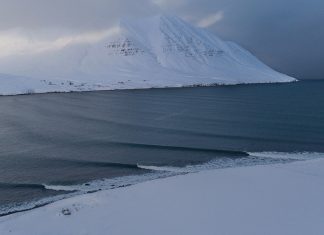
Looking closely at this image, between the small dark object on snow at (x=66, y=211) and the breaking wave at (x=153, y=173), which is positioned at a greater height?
the breaking wave at (x=153, y=173)

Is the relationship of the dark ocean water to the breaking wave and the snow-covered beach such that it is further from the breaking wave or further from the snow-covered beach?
the snow-covered beach

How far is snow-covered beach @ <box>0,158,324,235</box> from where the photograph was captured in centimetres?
2453

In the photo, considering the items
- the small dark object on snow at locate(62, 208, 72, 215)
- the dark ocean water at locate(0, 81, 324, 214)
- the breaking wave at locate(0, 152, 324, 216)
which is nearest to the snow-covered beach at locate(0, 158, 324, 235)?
the small dark object on snow at locate(62, 208, 72, 215)

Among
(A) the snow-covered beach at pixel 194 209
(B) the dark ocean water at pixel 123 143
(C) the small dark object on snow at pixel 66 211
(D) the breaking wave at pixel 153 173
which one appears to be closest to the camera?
(A) the snow-covered beach at pixel 194 209

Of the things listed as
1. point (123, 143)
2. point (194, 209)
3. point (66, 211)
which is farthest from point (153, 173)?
point (123, 143)

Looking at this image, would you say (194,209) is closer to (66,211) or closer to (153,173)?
(66,211)

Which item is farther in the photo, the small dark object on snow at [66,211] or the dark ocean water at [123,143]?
the dark ocean water at [123,143]

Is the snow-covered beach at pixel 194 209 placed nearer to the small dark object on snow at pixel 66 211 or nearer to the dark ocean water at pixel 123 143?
the small dark object on snow at pixel 66 211

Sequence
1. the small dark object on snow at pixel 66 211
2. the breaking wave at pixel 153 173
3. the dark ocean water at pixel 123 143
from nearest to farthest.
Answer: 1. the small dark object on snow at pixel 66 211
2. the breaking wave at pixel 153 173
3. the dark ocean water at pixel 123 143

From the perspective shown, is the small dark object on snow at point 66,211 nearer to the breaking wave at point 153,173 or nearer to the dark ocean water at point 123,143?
the breaking wave at point 153,173

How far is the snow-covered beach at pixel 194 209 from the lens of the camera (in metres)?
24.5

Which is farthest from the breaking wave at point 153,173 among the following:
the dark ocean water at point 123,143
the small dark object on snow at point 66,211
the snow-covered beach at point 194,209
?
the small dark object on snow at point 66,211

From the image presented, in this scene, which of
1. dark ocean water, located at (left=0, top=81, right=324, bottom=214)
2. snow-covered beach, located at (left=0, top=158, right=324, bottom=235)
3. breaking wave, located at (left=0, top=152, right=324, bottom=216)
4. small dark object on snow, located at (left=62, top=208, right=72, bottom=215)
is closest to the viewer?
snow-covered beach, located at (left=0, top=158, right=324, bottom=235)

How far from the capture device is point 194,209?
2741cm
